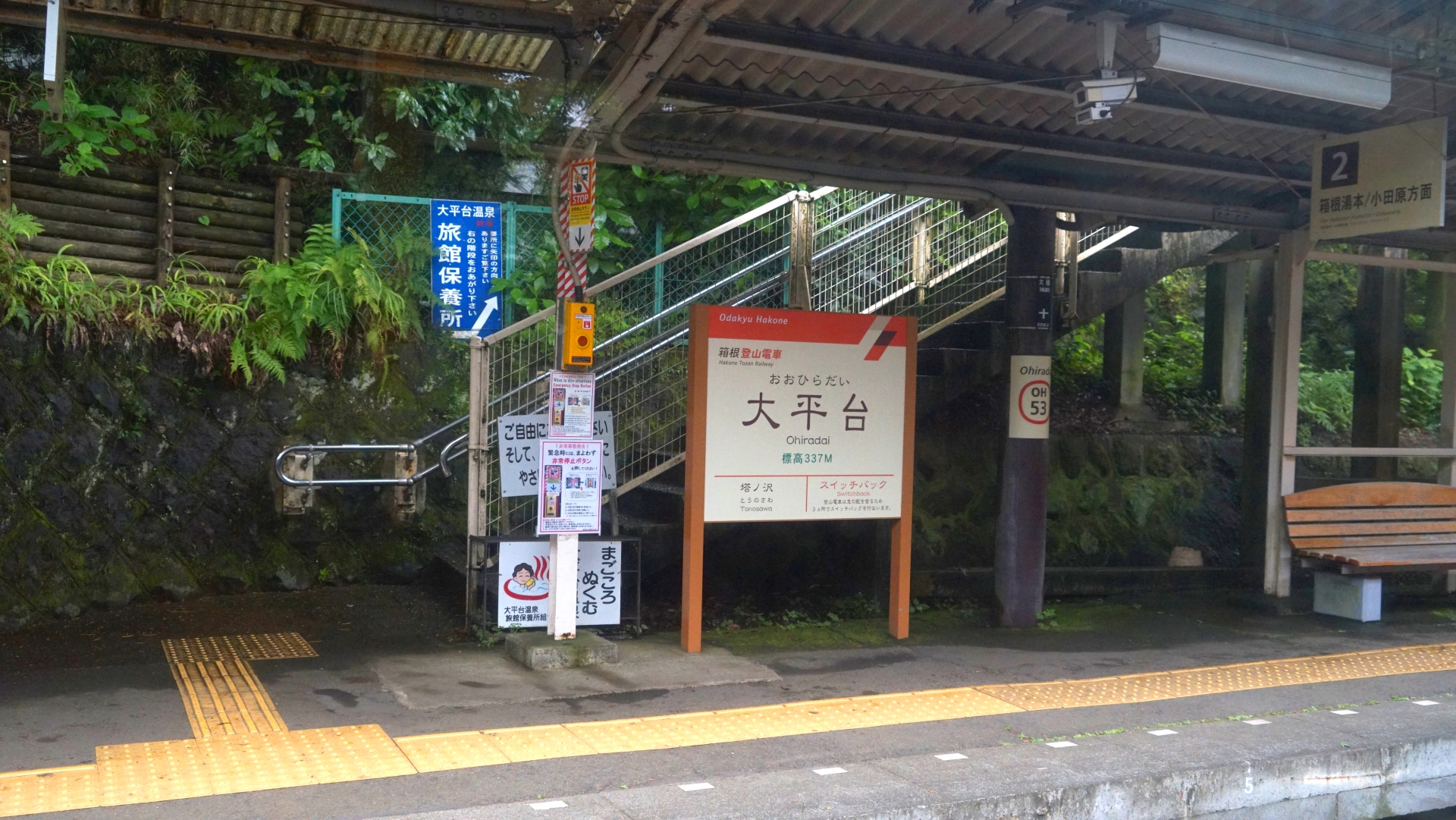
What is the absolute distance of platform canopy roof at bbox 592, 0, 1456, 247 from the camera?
6.31 meters

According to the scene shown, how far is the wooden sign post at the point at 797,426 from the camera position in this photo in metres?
7.64

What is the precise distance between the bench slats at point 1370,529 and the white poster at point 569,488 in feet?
20.2

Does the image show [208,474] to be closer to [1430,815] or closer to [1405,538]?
[1430,815]

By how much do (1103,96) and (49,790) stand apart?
6.18 m

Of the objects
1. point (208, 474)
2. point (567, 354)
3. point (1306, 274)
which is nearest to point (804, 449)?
point (567, 354)

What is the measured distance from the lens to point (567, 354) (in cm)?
724

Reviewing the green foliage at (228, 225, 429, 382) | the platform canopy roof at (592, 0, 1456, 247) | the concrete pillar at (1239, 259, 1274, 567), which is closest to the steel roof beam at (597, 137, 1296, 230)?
the platform canopy roof at (592, 0, 1456, 247)

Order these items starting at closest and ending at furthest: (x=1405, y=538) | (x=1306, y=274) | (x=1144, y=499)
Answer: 1. (x=1405, y=538)
2. (x=1144, y=499)
3. (x=1306, y=274)

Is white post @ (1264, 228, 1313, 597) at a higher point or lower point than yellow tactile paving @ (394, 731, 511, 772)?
higher

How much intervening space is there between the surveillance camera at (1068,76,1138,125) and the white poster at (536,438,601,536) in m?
3.55

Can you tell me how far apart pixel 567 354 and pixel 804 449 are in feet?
5.97

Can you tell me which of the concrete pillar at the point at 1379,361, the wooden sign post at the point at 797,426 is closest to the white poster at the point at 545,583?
the wooden sign post at the point at 797,426

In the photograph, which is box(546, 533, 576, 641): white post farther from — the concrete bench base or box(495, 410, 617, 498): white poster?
the concrete bench base

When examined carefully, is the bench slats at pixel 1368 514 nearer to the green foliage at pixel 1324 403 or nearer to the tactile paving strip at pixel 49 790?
the green foliage at pixel 1324 403
